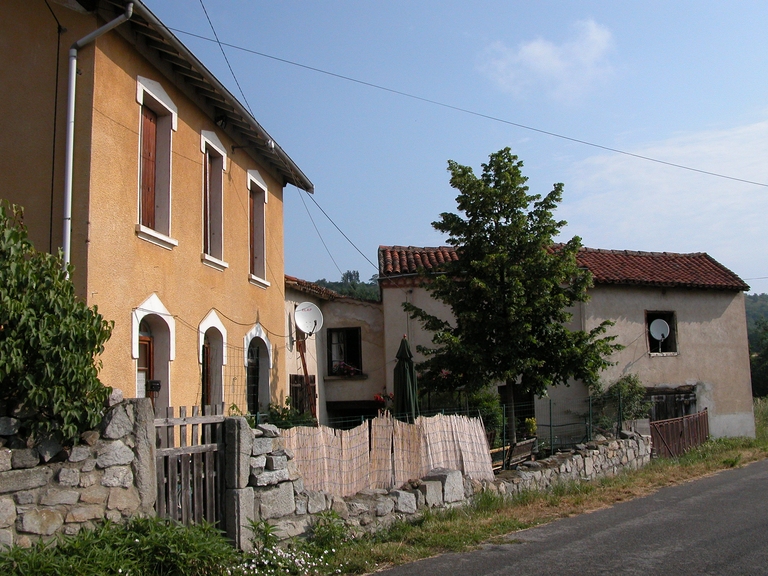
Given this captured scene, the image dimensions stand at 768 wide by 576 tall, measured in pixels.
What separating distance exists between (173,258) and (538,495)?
6817mm

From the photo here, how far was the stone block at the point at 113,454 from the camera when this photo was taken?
6.34 metres

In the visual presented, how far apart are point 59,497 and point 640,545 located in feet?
20.1

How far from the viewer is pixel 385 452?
33.1ft

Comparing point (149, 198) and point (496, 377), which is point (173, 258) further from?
point (496, 377)

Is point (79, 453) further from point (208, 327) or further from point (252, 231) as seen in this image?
point (252, 231)

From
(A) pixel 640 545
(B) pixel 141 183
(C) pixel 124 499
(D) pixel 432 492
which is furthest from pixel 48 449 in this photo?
(A) pixel 640 545

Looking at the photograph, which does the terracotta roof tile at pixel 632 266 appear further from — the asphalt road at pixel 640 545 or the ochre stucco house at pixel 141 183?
the asphalt road at pixel 640 545

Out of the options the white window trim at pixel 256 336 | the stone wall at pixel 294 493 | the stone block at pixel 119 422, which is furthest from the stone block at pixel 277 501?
the white window trim at pixel 256 336

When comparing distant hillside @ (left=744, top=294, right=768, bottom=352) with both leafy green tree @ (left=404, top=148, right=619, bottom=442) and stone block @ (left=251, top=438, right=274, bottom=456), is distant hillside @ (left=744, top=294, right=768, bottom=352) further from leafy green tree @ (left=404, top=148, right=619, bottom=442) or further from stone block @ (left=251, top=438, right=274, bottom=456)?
stone block @ (left=251, top=438, right=274, bottom=456)

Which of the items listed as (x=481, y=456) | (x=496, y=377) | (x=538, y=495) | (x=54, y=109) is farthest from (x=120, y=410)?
(x=496, y=377)

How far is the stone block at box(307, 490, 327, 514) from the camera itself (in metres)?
8.18

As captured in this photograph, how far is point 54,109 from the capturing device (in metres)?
8.50

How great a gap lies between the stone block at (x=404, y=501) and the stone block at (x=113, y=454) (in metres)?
3.94

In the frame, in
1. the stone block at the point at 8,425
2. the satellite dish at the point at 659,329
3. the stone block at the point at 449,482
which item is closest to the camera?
the stone block at the point at 8,425
